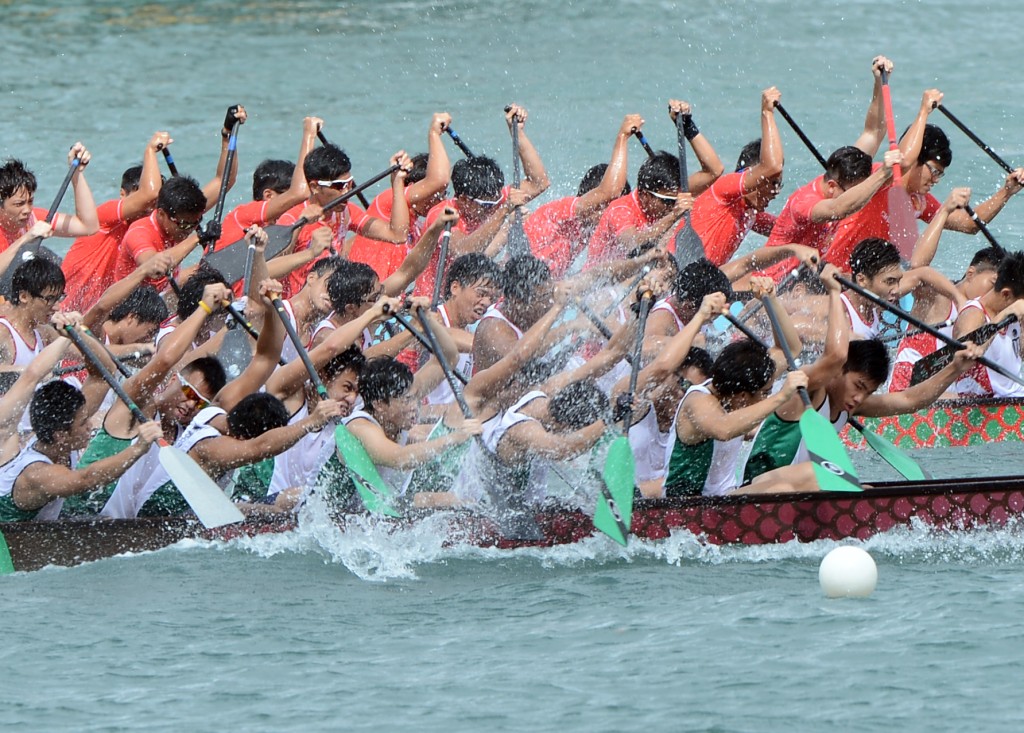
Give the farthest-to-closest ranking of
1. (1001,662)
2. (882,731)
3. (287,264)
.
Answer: (287,264) < (1001,662) < (882,731)

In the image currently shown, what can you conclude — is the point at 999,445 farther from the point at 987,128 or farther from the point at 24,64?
the point at 24,64

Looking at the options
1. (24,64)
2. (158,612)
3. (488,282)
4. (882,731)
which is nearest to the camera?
(882,731)

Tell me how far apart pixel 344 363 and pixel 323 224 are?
2.21 m

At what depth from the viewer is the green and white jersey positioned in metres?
6.19

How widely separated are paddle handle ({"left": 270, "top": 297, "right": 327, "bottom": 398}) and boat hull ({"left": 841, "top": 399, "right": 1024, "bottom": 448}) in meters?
2.94

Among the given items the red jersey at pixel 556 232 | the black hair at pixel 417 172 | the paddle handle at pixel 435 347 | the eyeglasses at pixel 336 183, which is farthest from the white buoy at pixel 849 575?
the black hair at pixel 417 172

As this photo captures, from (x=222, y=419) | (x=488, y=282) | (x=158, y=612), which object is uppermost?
(x=488, y=282)

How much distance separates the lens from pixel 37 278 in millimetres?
6785

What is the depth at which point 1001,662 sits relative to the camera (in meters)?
5.17

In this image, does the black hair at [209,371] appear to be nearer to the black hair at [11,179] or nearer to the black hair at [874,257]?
the black hair at [11,179]

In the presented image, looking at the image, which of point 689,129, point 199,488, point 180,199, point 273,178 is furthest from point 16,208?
point 689,129

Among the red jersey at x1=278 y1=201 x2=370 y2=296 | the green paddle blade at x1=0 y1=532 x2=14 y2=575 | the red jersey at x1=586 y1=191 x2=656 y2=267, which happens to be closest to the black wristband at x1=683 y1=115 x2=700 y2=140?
the red jersey at x1=586 y1=191 x2=656 y2=267

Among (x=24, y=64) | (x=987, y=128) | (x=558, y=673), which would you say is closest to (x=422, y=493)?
(x=558, y=673)

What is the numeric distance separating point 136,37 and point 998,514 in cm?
1323
